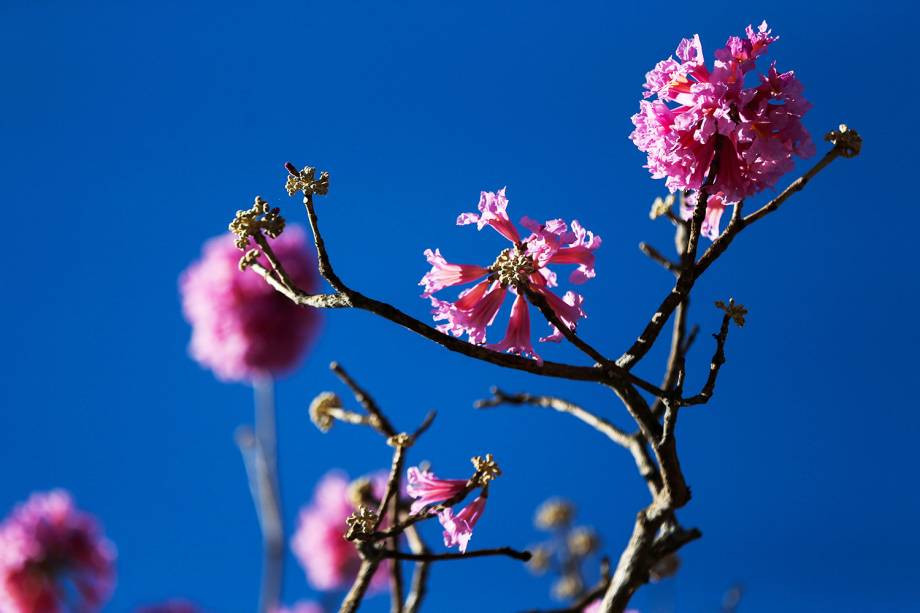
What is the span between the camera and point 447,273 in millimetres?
988

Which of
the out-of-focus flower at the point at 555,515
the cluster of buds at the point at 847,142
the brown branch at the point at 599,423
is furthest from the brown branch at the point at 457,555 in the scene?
the out-of-focus flower at the point at 555,515

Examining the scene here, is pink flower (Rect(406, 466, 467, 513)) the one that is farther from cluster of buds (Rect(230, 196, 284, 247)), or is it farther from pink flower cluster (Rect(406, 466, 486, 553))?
cluster of buds (Rect(230, 196, 284, 247))

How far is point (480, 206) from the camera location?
0.98 metres

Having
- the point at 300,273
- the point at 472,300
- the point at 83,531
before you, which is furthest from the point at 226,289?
the point at 472,300

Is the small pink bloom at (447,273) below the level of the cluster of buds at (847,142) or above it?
below

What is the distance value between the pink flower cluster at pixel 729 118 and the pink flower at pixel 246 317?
7.22 ft

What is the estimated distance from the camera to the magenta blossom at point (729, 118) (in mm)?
950

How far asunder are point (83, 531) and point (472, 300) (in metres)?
2.61

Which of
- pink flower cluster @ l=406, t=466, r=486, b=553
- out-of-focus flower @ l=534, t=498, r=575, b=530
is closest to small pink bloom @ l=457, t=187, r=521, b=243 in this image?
pink flower cluster @ l=406, t=466, r=486, b=553

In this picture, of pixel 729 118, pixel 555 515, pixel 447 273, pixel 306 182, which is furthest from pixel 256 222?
pixel 555 515

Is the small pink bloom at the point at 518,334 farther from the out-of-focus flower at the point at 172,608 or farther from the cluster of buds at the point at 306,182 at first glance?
the out-of-focus flower at the point at 172,608

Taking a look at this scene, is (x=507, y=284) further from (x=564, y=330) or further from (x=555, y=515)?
(x=555, y=515)

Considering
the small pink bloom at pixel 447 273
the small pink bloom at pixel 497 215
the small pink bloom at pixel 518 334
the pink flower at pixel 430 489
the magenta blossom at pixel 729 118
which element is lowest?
the pink flower at pixel 430 489

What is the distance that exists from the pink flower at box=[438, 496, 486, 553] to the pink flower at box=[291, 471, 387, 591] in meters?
2.25
